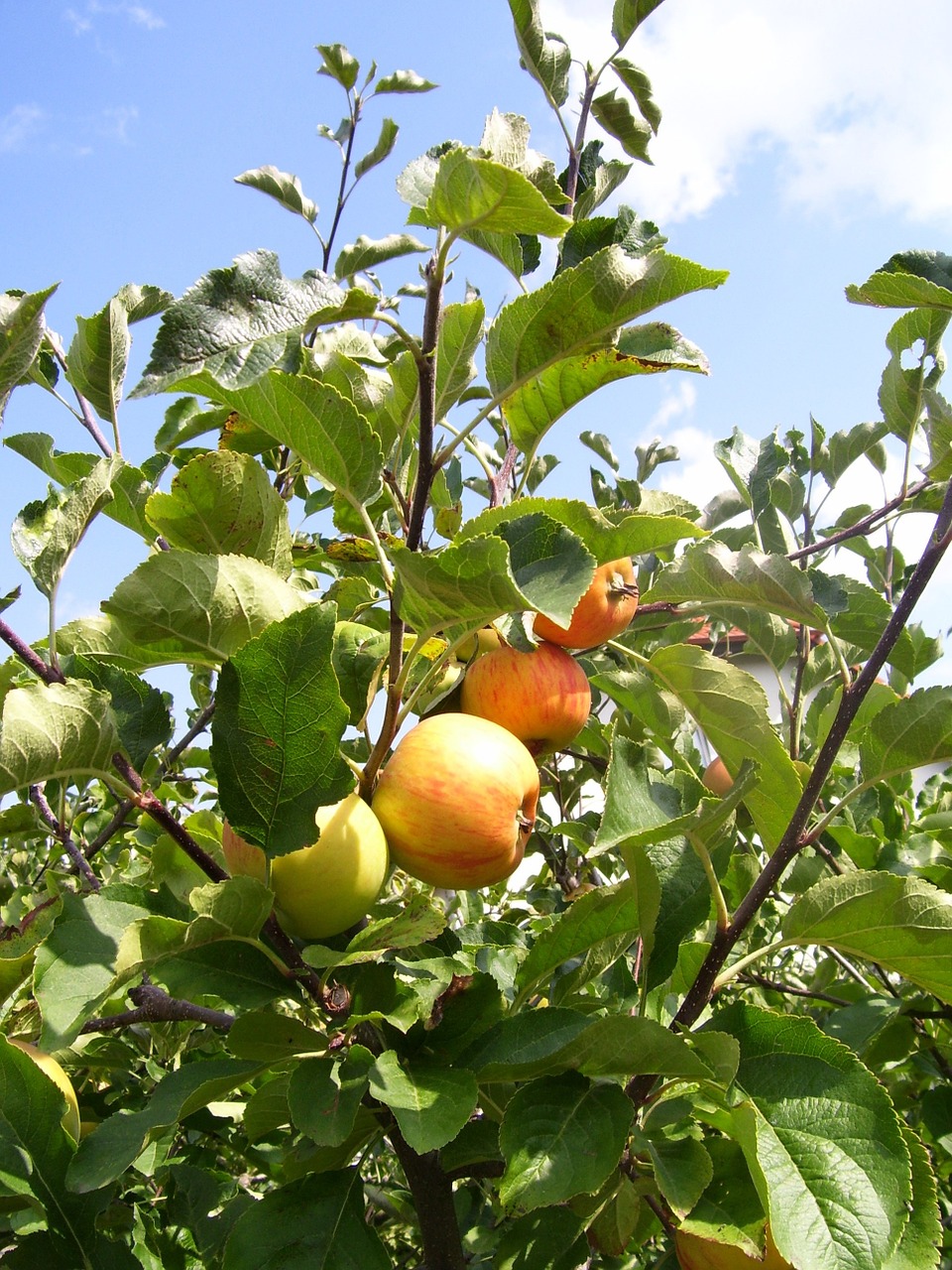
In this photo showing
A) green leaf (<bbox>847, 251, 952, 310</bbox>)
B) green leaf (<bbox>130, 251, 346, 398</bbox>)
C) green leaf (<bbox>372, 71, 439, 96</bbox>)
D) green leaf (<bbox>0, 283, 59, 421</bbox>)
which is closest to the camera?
green leaf (<bbox>130, 251, 346, 398</bbox>)

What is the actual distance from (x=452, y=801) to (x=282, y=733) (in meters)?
0.21

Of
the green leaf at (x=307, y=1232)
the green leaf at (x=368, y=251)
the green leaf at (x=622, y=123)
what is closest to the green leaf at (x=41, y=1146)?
the green leaf at (x=307, y=1232)

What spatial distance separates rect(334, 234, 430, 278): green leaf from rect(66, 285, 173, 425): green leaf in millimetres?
269

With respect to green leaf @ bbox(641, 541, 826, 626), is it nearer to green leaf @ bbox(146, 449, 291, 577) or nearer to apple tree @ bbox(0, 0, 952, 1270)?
apple tree @ bbox(0, 0, 952, 1270)

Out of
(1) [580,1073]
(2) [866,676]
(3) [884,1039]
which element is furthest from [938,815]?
(1) [580,1073]

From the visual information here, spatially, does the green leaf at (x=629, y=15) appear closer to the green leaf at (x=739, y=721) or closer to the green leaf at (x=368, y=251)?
the green leaf at (x=368, y=251)

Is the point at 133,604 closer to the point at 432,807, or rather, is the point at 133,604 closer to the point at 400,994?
the point at 432,807

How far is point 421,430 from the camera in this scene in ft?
3.31

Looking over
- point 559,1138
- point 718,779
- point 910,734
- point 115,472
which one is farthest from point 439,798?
point 718,779

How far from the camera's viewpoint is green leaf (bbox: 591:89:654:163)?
1.66 m

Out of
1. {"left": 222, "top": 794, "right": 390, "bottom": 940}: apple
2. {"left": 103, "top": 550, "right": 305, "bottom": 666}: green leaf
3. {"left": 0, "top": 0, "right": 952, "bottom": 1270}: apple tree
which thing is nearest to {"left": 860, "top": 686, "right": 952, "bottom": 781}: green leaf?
{"left": 0, "top": 0, "right": 952, "bottom": 1270}: apple tree

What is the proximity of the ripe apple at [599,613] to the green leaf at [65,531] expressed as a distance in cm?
59

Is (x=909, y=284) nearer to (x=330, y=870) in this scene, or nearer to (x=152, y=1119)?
(x=330, y=870)

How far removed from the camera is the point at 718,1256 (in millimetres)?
1168
